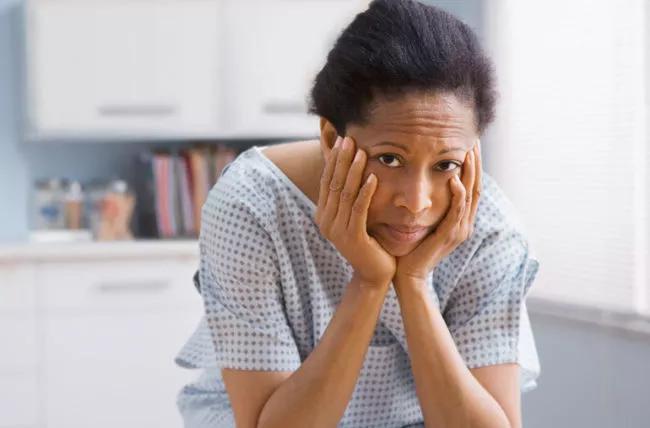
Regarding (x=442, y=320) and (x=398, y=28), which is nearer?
(x=398, y=28)

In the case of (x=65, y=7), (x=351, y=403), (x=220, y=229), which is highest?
(x=65, y=7)

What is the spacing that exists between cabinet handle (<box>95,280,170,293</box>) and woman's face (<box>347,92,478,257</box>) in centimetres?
191

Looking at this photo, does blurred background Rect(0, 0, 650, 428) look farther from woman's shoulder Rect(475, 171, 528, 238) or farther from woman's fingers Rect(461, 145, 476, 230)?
woman's fingers Rect(461, 145, 476, 230)

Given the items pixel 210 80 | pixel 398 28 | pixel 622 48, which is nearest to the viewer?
pixel 398 28

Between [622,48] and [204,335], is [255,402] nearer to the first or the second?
[204,335]

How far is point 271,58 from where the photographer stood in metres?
3.54

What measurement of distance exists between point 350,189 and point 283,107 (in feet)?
7.21

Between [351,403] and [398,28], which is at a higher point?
[398,28]

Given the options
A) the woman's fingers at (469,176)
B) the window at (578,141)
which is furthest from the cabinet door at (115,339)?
the woman's fingers at (469,176)

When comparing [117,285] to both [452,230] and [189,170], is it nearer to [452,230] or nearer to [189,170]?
[189,170]

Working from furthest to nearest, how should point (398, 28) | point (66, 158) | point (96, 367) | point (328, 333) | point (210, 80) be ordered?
point (66, 158), point (210, 80), point (96, 367), point (328, 333), point (398, 28)

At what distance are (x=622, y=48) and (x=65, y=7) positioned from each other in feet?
5.74

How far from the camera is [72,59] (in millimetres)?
3430

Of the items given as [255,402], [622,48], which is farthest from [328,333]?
[622,48]
